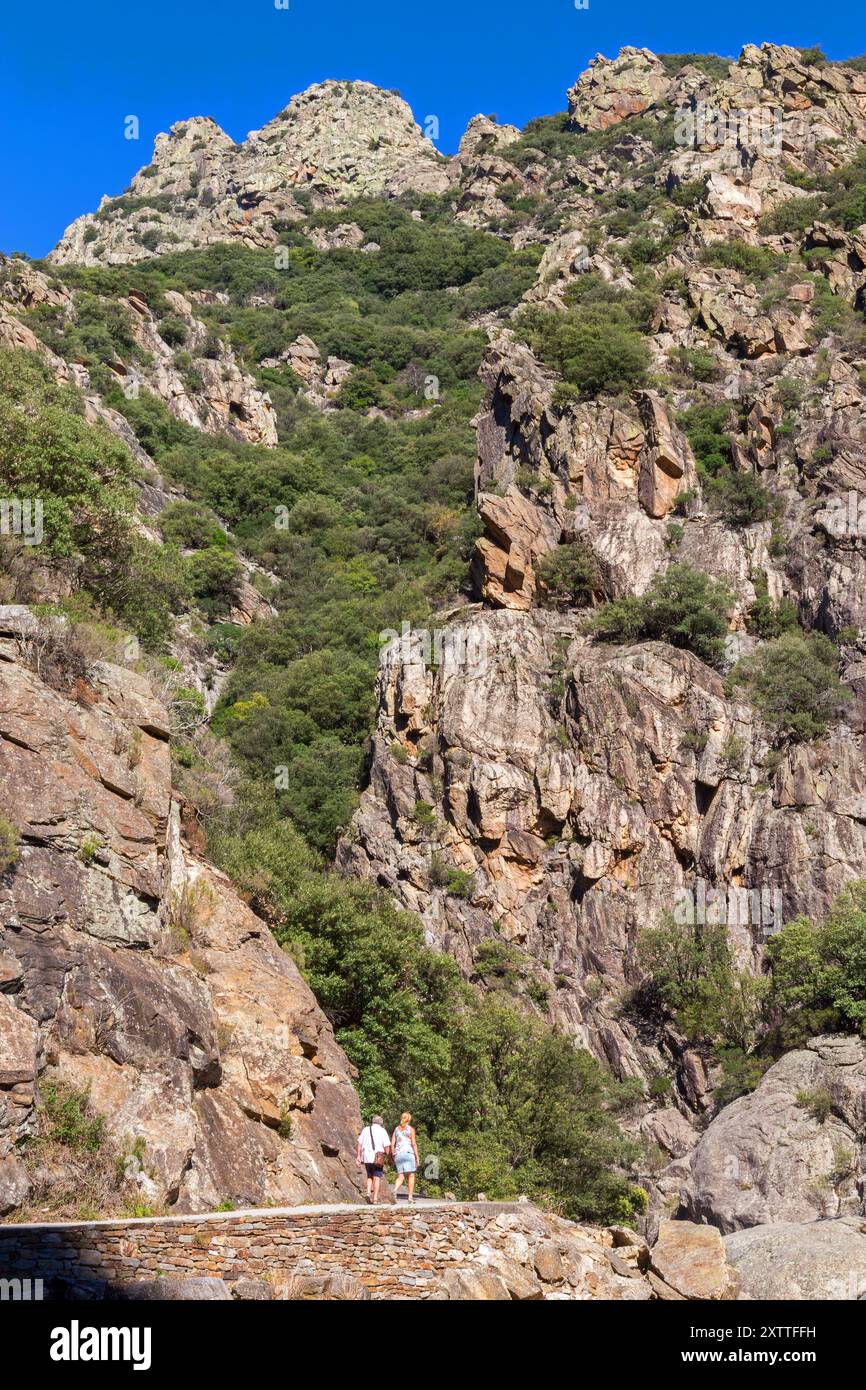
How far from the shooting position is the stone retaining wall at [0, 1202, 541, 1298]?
1034cm

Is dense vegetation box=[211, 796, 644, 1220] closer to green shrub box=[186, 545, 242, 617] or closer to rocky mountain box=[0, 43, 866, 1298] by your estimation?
rocky mountain box=[0, 43, 866, 1298]

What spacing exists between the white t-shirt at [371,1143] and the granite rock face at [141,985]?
167cm

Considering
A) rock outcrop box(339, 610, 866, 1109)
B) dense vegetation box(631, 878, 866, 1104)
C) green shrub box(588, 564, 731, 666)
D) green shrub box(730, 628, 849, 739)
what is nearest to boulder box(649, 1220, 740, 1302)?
dense vegetation box(631, 878, 866, 1104)

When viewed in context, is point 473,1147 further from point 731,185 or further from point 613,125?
point 613,125

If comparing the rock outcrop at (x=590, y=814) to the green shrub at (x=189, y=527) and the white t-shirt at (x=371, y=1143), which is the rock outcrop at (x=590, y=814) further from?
the white t-shirt at (x=371, y=1143)

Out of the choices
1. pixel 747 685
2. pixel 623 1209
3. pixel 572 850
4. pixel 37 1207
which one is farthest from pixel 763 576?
pixel 37 1207

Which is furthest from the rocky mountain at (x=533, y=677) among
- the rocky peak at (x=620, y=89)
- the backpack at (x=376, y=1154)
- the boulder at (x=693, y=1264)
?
the rocky peak at (x=620, y=89)

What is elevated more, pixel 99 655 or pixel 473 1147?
pixel 99 655

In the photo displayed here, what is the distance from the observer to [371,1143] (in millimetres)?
15508

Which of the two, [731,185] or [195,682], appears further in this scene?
[731,185]

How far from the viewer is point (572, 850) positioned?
135 feet

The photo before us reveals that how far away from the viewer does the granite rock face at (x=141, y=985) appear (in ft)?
48.2

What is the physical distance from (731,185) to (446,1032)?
58732mm

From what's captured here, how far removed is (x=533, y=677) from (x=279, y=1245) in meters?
33.7
